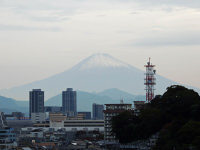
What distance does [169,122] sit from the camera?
64.9 meters

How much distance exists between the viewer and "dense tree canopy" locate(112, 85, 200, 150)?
5259 centimetres

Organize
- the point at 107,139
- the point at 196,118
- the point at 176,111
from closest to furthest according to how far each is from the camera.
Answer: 1. the point at 196,118
2. the point at 176,111
3. the point at 107,139

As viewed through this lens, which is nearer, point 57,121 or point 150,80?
point 150,80

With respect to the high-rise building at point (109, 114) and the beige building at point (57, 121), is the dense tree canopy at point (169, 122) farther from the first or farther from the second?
the beige building at point (57, 121)

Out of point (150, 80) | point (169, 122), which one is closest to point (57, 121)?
point (150, 80)

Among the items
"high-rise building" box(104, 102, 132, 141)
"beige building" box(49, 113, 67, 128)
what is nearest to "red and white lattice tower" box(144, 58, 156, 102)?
"high-rise building" box(104, 102, 132, 141)

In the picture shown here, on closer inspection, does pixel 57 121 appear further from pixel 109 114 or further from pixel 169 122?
pixel 169 122

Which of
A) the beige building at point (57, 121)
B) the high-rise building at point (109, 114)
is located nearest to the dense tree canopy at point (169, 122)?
the high-rise building at point (109, 114)

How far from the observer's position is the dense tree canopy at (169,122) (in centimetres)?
5259

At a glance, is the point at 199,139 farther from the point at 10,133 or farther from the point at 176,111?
the point at 10,133

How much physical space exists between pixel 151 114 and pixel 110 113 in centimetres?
2161

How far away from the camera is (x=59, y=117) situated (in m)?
153

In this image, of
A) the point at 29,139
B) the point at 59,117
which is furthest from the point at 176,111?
the point at 59,117

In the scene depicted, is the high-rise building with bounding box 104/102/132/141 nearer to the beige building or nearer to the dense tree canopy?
the dense tree canopy
